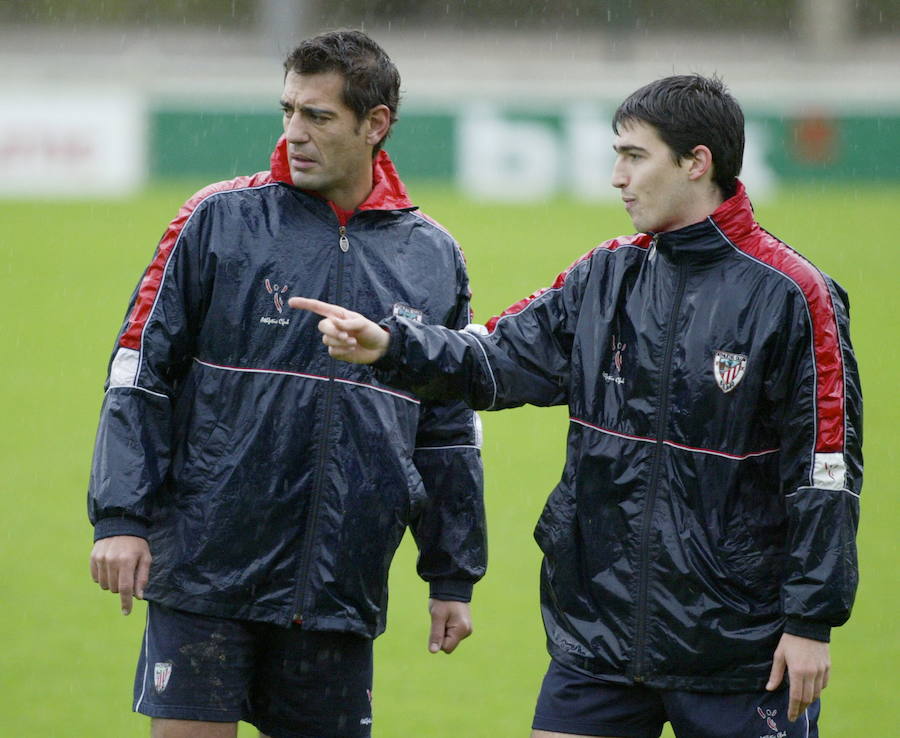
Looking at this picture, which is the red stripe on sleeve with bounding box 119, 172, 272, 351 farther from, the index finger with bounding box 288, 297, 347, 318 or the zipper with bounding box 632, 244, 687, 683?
the zipper with bounding box 632, 244, 687, 683

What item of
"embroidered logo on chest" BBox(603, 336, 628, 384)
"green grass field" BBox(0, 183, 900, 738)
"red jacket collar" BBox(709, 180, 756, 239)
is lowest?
"green grass field" BBox(0, 183, 900, 738)

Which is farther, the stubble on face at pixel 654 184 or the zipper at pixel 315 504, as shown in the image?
the zipper at pixel 315 504

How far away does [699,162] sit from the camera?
320 cm

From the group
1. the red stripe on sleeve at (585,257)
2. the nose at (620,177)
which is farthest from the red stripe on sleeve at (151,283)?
the nose at (620,177)

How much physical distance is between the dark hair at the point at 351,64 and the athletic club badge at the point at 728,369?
1.13 metres

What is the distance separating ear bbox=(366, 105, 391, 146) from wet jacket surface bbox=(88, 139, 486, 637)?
0.69 ft

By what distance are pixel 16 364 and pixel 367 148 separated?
844 cm

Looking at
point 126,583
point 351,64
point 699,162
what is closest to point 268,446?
point 126,583

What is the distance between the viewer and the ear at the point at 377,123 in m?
3.62

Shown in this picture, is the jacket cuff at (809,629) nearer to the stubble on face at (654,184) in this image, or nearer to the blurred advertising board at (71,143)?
the stubble on face at (654,184)

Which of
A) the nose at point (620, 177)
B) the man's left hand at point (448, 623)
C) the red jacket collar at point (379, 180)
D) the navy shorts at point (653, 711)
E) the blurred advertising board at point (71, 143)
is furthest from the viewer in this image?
the blurred advertising board at point (71, 143)

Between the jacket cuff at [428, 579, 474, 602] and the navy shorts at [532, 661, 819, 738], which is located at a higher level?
the jacket cuff at [428, 579, 474, 602]

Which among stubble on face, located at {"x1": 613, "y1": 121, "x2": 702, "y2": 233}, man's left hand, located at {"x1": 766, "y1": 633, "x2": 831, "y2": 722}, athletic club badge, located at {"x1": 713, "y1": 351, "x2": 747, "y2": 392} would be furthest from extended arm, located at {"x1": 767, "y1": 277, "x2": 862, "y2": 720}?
stubble on face, located at {"x1": 613, "y1": 121, "x2": 702, "y2": 233}

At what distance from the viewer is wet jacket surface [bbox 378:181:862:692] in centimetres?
301
